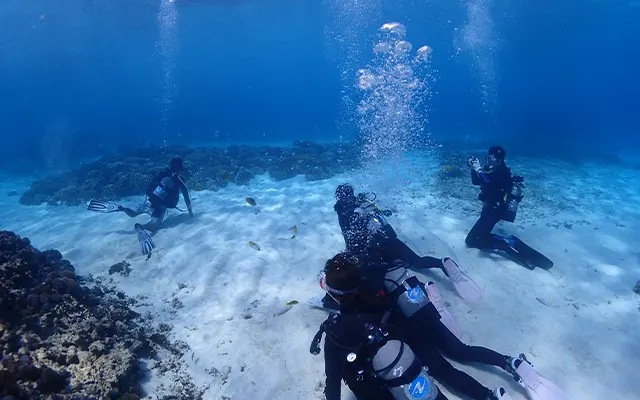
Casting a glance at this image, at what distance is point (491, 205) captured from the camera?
27.8 ft

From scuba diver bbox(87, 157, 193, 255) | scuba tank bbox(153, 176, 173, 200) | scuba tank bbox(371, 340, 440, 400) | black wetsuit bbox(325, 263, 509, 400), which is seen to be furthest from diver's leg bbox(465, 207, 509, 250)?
scuba tank bbox(153, 176, 173, 200)

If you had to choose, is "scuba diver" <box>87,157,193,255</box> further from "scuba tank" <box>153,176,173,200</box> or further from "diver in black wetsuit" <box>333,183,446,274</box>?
"diver in black wetsuit" <box>333,183,446,274</box>

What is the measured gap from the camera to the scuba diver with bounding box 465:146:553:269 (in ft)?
26.0

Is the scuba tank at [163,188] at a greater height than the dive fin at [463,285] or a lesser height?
greater

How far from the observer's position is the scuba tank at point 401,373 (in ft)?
10.4

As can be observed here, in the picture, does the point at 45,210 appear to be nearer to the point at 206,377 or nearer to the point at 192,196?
the point at 192,196

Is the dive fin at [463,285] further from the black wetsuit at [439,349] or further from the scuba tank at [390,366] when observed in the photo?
the scuba tank at [390,366]

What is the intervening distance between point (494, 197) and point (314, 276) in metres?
5.01

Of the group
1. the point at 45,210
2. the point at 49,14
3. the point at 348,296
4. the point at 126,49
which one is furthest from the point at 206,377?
the point at 126,49

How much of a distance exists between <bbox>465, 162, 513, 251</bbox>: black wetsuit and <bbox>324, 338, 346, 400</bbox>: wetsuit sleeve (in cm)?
621

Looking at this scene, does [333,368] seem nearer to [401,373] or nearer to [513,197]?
[401,373]

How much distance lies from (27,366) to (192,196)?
11992 millimetres

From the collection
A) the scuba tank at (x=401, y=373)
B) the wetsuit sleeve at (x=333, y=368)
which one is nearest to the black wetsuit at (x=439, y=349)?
the scuba tank at (x=401, y=373)

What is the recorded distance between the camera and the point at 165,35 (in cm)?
5762
